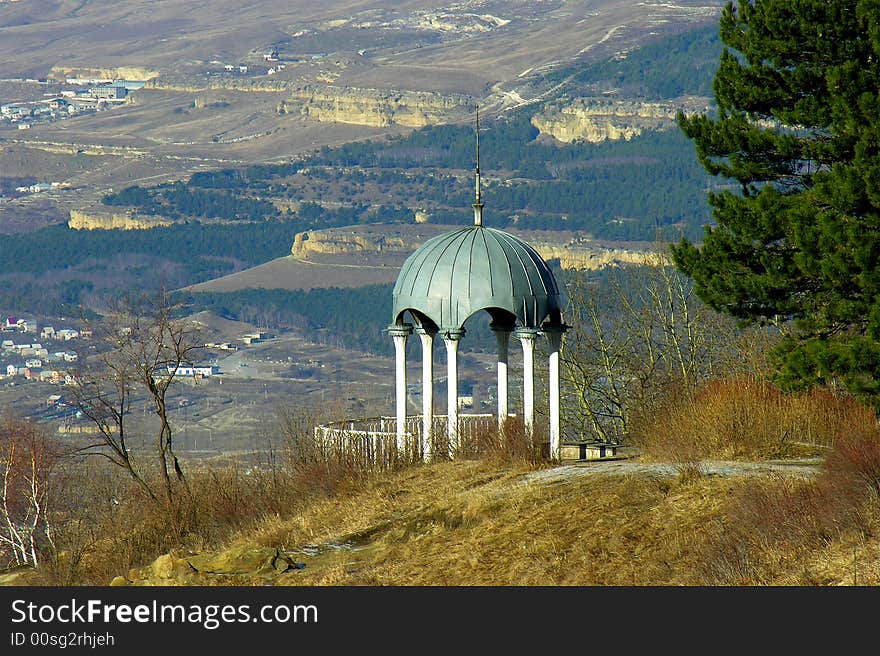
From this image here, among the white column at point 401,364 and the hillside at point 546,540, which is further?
the white column at point 401,364

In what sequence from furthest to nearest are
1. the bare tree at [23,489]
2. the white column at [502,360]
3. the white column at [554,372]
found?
the bare tree at [23,489], the white column at [502,360], the white column at [554,372]

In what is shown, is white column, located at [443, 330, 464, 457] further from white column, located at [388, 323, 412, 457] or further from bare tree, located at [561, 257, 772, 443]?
bare tree, located at [561, 257, 772, 443]

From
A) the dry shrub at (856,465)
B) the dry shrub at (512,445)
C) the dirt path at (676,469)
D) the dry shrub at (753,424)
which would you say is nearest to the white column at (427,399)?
the dry shrub at (512,445)

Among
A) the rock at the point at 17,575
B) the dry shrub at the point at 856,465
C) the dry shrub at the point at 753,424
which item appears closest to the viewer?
the dry shrub at the point at 856,465

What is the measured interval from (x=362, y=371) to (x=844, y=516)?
176 meters

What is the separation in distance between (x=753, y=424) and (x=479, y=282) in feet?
17.4

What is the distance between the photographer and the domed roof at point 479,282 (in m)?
30.7

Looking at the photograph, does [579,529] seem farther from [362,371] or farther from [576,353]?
[362,371]

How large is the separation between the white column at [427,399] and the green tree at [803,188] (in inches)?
204

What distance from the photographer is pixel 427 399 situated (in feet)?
104

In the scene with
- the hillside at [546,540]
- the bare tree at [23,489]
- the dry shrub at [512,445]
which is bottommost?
the bare tree at [23,489]

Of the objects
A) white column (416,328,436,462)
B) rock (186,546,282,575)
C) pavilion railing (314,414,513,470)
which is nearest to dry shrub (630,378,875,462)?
pavilion railing (314,414,513,470)

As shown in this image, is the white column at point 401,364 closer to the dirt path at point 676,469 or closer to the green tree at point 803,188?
the dirt path at point 676,469
